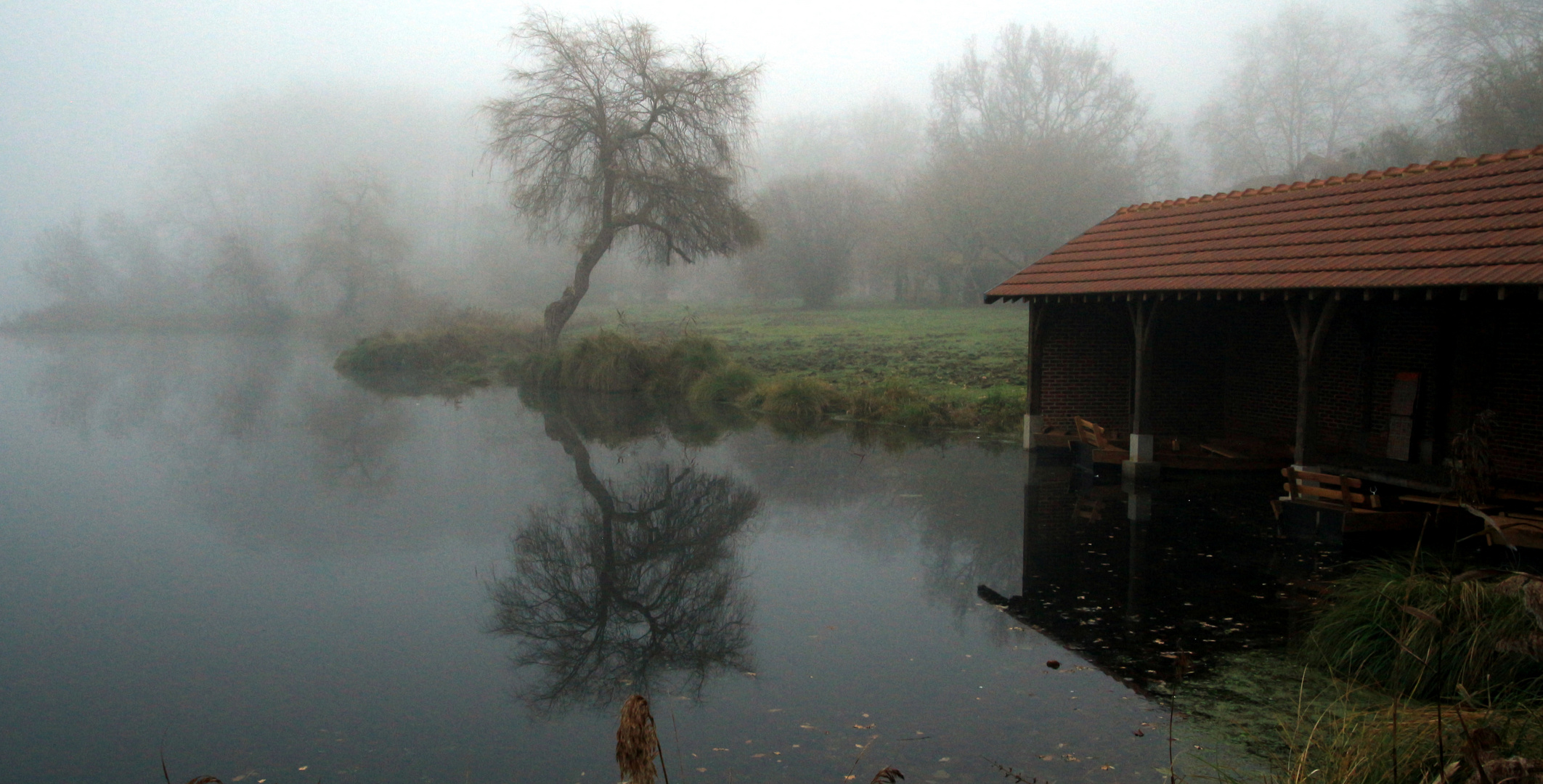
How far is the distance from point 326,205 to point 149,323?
920 inches

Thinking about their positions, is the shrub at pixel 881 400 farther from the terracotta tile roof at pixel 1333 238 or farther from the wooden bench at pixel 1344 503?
the wooden bench at pixel 1344 503

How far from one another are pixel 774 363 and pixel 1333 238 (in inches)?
843

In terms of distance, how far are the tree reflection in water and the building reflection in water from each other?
2631mm

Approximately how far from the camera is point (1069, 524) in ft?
39.4

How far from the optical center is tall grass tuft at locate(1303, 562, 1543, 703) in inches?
225

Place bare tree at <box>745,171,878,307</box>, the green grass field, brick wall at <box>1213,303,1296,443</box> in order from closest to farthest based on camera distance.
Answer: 1. brick wall at <box>1213,303,1296,443</box>
2. the green grass field
3. bare tree at <box>745,171,878,307</box>

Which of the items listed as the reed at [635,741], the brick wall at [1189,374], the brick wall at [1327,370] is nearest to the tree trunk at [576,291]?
the brick wall at [1327,370]

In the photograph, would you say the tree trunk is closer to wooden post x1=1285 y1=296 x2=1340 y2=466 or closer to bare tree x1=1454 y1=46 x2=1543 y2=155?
wooden post x1=1285 y1=296 x2=1340 y2=466

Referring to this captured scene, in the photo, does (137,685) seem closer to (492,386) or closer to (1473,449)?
(1473,449)

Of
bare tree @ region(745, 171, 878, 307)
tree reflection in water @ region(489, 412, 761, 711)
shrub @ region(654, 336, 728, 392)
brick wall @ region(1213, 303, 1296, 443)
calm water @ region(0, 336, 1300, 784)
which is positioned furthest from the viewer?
bare tree @ region(745, 171, 878, 307)

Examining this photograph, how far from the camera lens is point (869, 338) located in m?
37.4

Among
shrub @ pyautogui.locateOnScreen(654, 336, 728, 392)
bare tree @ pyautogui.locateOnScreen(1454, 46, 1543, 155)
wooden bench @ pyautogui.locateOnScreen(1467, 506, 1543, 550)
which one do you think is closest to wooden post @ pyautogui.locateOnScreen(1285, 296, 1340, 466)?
wooden bench @ pyautogui.locateOnScreen(1467, 506, 1543, 550)

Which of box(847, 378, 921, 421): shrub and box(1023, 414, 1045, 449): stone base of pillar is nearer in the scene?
box(1023, 414, 1045, 449): stone base of pillar

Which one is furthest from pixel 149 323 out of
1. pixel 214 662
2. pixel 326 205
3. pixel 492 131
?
pixel 214 662
